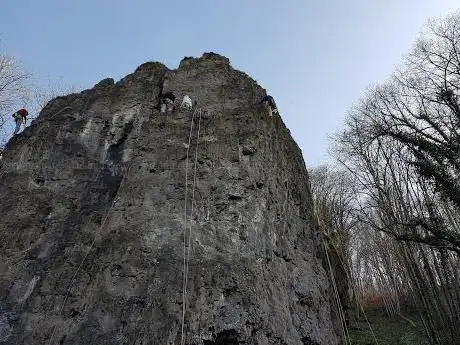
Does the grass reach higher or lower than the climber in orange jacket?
lower

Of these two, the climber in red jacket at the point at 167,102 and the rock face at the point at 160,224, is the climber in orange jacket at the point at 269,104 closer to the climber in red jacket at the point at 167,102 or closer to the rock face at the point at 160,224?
the rock face at the point at 160,224

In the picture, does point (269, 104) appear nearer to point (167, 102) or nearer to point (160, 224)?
point (167, 102)

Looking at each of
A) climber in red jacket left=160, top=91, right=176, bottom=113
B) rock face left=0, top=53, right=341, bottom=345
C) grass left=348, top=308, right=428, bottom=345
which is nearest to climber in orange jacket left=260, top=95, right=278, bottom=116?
rock face left=0, top=53, right=341, bottom=345

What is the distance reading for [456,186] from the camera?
9.95m

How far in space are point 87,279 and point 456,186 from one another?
9628 millimetres

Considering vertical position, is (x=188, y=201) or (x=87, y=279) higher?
(x=188, y=201)

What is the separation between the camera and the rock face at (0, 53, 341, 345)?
4.55 m

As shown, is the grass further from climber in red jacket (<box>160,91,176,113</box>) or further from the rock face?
climber in red jacket (<box>160,91,176,113</box>)

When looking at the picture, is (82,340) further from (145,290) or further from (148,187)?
(148,187)

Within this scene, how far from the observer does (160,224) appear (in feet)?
17.9

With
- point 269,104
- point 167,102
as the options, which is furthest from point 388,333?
point 167,102

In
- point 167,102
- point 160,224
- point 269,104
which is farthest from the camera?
point 269,104

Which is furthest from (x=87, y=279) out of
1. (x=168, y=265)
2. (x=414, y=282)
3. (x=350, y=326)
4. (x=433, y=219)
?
(x=350, y=326)

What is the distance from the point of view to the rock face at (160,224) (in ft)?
14.9
